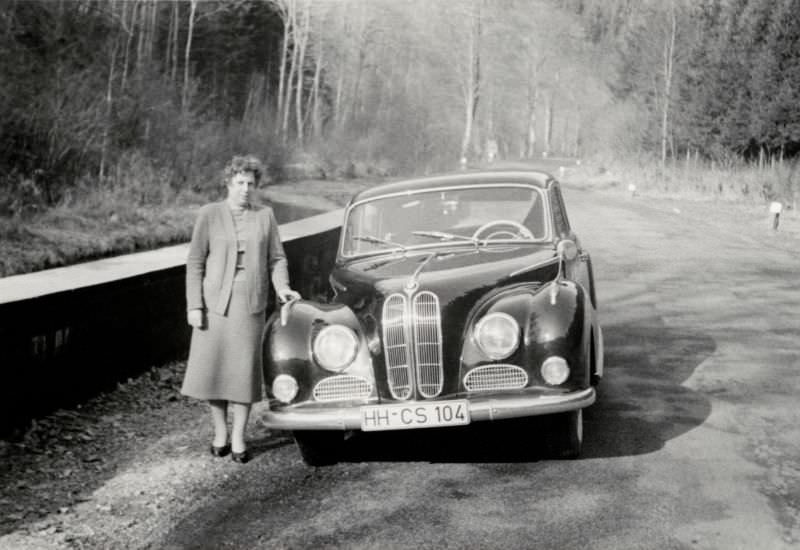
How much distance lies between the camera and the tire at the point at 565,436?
17.0 feet

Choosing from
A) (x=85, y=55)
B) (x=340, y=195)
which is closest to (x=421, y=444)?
(x=85, y=55)

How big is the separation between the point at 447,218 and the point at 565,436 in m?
2.07

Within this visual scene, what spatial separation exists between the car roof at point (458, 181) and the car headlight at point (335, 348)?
6.02 ft

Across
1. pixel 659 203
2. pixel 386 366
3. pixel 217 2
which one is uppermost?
pixel 217 2

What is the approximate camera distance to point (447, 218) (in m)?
6.72

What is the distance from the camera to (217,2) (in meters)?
58.5

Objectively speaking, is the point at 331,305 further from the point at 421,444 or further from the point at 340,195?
the point at 340,195

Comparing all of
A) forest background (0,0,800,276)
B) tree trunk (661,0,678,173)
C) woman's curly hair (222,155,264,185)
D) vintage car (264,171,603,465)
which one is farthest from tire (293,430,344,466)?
tree trunk (661,0,678,173)

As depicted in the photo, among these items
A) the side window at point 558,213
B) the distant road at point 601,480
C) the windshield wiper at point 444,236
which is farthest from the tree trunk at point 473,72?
the windshield wiper at point 444,236

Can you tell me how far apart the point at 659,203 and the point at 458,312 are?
86.6 feet

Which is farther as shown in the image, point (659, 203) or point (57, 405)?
point (659, 203)

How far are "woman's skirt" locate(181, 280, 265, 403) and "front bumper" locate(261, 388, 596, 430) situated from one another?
416mm

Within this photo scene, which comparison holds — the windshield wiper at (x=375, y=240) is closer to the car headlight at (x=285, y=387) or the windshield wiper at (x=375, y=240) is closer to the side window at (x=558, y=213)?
the side window at (x=558, y=213)

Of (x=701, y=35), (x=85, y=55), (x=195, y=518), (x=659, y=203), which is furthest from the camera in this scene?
(x=701, y=35)
